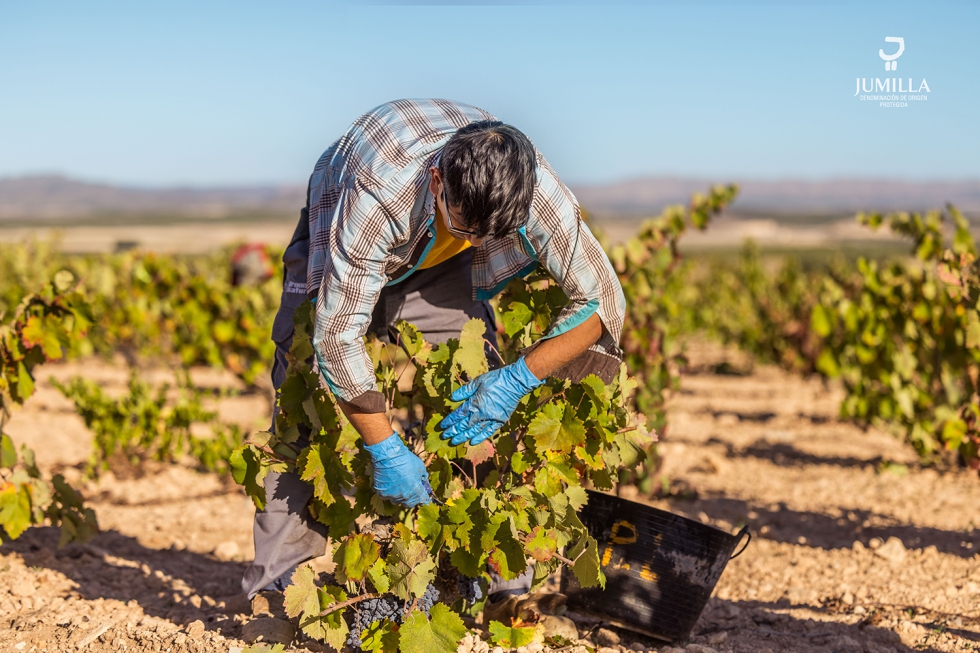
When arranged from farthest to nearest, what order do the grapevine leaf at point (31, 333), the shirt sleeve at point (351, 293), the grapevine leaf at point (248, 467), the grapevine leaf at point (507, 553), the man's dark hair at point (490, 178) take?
the grapevine leaf at point (31, 333), the grapevine leaf at point (248, 467), the grapevine leaf at point (507, 553), the shirt sleeve at point (351, 293), the man's dark hair at point (490, 178)

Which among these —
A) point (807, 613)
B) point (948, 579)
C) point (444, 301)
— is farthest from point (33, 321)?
point (948, 579)

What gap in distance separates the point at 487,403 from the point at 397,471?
0.29 meters

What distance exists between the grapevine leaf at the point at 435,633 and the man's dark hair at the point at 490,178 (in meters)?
0.99

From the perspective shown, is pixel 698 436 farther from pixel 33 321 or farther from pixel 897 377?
pixel 33 321

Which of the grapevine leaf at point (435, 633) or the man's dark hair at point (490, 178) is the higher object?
the man's dark hair at point (490, 178)

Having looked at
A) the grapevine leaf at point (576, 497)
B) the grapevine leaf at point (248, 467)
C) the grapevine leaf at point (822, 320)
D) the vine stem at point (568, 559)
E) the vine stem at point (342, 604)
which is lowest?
the grapevine leaf at point (822, 320)

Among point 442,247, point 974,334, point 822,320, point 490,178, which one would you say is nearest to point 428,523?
point 442,247

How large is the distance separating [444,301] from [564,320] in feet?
1.55

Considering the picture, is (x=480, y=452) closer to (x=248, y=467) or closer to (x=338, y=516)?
(x=338, y=516)

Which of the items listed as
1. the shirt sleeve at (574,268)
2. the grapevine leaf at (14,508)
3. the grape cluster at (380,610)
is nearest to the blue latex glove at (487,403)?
the shirt sleeve at (574,268)

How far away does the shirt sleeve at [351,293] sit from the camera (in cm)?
213

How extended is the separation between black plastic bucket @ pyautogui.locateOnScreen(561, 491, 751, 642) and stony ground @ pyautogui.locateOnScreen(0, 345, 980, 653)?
11 cm

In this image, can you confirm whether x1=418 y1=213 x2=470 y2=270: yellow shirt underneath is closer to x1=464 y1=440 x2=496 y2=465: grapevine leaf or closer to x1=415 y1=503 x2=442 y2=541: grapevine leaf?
x1=464 y1=440 x2=496 y2=465: grapevine leaf

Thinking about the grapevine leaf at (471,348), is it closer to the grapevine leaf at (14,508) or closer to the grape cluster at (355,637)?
the grape cluster at (355,637)
